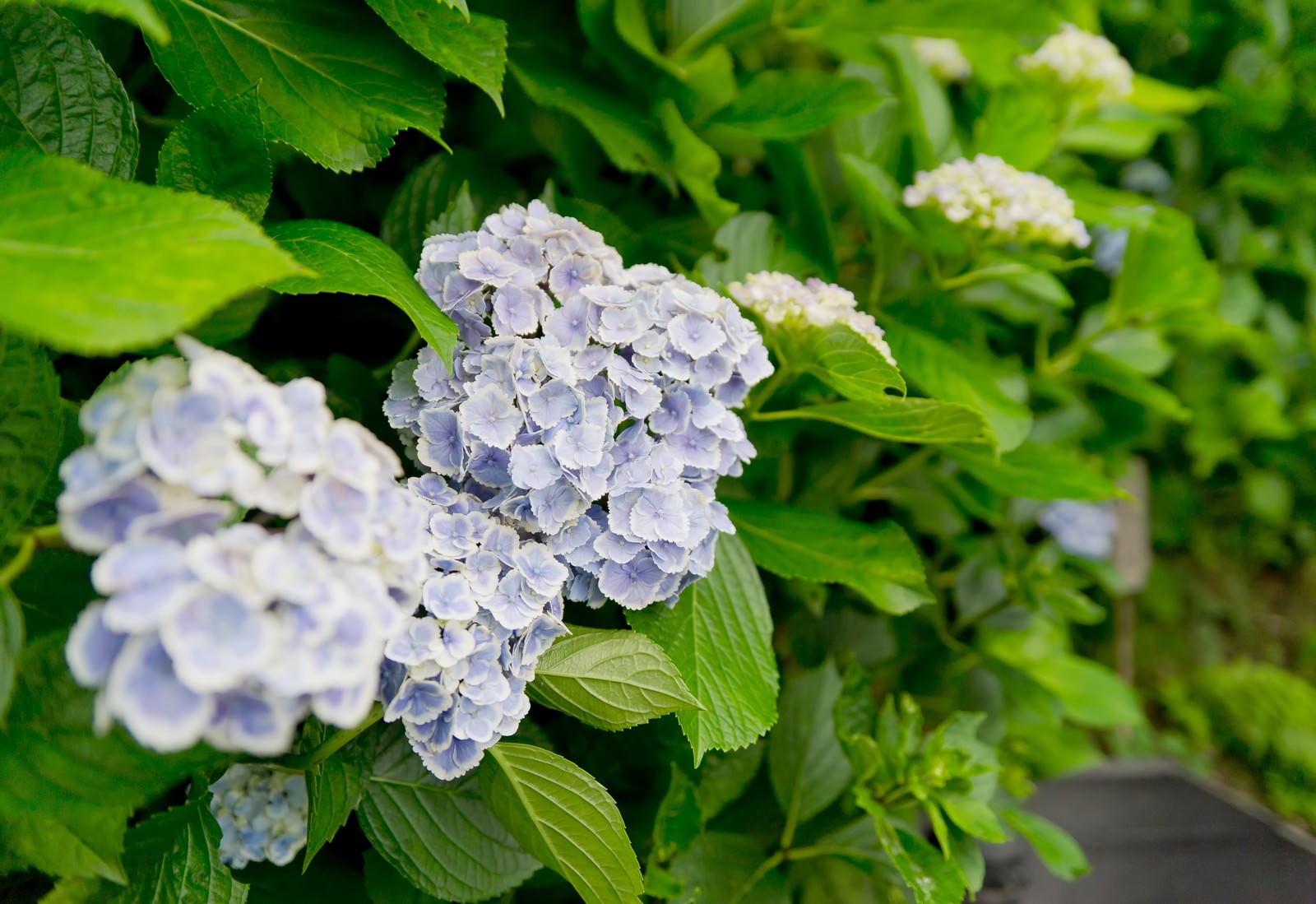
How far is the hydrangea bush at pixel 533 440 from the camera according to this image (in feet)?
1.21

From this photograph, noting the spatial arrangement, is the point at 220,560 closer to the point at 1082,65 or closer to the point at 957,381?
the point at 957,381

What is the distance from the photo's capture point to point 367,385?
28.5 inches

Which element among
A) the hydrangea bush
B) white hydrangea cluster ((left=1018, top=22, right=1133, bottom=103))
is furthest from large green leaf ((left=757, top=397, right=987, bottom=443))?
white hydrangea cluster ((left=1018, top=22, right=1133, bottom=103))

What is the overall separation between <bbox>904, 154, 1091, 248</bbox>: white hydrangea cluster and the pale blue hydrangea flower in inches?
26.8

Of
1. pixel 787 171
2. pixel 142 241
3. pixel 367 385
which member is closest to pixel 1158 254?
pixel 787 171

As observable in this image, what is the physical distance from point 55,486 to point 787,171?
0.75 meters

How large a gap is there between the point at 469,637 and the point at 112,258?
275mm

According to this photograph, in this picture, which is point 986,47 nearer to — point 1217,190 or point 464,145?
point 464,145

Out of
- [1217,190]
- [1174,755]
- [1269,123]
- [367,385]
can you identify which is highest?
[367,385]

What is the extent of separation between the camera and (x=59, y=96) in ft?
1.79

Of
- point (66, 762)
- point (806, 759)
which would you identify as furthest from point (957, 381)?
point (66, 762)

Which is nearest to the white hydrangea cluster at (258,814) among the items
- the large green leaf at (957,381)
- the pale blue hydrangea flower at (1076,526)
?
the large green leaf at (957,381)

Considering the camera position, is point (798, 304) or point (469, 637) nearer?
point (469, 637)

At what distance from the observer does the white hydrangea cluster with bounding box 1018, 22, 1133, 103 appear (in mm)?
1122
